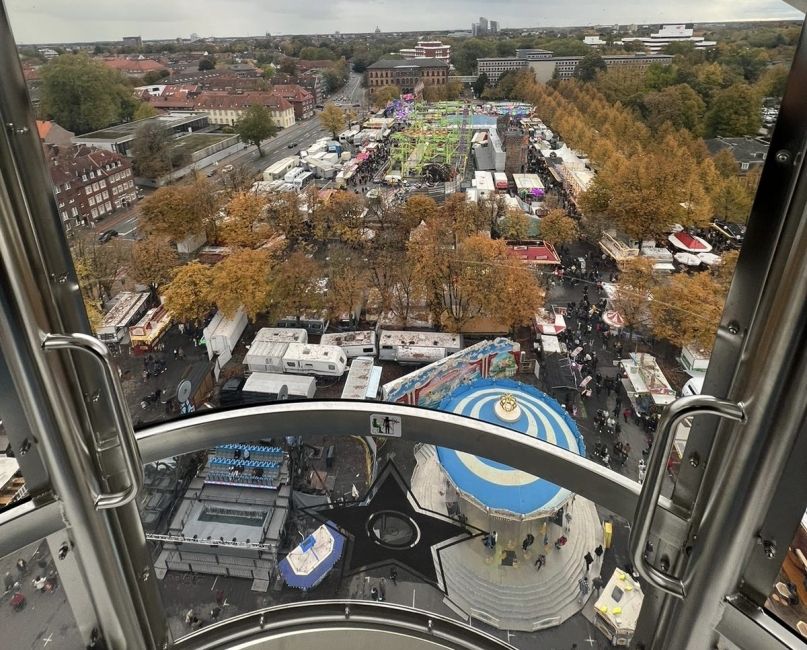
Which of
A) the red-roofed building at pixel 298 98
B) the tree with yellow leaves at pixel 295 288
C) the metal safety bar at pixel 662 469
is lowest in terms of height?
the tree with yellow leaves at pixel 295 288

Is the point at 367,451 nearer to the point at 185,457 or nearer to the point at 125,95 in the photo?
the point at 185,457

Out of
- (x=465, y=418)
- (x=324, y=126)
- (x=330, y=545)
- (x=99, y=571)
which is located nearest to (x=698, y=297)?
(x=465, y=418)

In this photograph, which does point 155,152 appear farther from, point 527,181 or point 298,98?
point 527,181

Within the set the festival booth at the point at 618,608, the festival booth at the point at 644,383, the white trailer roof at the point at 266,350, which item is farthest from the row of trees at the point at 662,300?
the white trailer roof at the point at 266,350

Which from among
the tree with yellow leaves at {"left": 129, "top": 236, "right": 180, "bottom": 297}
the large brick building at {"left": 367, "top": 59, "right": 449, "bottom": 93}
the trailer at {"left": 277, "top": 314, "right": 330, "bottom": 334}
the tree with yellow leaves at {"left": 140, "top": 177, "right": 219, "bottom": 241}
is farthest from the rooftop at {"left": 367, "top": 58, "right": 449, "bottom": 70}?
the trailer at {"left": 277, "top": 314, "right": 330, "bottom": 334}

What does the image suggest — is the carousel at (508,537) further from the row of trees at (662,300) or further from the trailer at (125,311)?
the trailer at (125,311)

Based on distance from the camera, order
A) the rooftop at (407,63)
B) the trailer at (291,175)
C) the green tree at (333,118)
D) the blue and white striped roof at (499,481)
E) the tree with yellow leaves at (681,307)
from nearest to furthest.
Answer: the blue and white striped roof at (499,481)
the tree with yellow leaves at (681,307)
the rooftop at (407,63)
the green tree at (333,118)
the trailer at (291,175)
